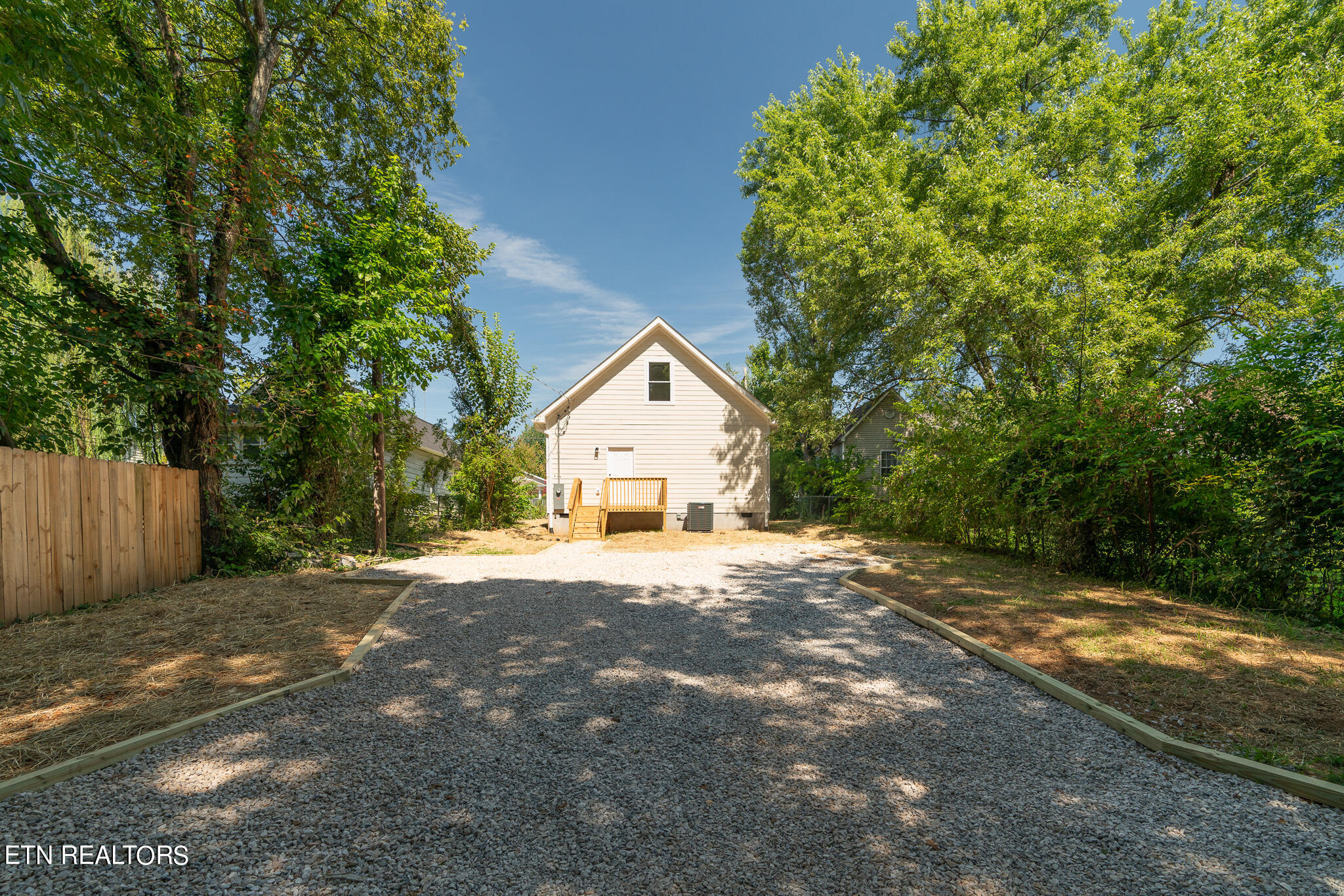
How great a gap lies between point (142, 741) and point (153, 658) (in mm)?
1682

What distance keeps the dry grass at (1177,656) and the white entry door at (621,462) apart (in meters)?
9.19

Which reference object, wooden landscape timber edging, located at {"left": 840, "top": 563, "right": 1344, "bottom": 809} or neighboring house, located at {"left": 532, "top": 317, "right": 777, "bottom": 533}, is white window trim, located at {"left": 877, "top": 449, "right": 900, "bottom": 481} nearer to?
neighboring house, located at {"left": 532, "top": 317, "right": 777, "bottom": 533}

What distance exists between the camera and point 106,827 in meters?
2.15

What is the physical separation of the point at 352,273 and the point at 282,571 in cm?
501

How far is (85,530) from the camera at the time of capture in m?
5.14

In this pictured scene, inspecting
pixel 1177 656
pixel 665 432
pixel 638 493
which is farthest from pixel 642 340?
pixel 1177 656

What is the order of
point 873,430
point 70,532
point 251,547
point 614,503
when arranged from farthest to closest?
point 873,430
point 614,503
point 251,547
point 70,532

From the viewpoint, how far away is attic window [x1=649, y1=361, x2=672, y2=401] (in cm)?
1498

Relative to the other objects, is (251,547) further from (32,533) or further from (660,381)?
(660,381)

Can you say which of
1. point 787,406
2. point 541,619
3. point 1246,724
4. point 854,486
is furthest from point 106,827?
point 787,406

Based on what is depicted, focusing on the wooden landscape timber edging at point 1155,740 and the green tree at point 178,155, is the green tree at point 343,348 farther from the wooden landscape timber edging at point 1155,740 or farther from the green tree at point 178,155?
the wooden landscape timber edging at point 1155,740

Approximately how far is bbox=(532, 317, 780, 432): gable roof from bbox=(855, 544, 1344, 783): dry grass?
9023 mm

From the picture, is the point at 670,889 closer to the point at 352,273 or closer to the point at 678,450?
the point at 352,273

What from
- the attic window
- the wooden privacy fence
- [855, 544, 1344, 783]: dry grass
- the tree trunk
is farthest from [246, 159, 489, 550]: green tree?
[855, 544, 1344, 783]: dry grass
